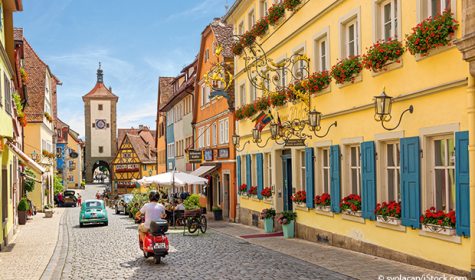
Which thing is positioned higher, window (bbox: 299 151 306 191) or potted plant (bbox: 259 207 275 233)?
window (bbox: 299 151 306 191)

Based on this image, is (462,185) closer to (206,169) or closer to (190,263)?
(190,263)

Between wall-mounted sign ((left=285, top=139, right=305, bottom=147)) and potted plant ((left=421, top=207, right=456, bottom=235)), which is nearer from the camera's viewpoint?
potted plant ((left=421, top=207, right=456, bottom=235))

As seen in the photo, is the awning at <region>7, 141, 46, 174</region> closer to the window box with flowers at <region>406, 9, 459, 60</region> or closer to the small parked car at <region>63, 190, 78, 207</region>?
the window box with flowers at <region>406, 9, 459, 60</region>

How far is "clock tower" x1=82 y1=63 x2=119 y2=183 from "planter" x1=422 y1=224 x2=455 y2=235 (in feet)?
305

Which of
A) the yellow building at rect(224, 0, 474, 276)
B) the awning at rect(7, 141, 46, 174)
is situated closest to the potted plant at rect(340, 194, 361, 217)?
the yellow building at rect(224, 0, 474, 276)

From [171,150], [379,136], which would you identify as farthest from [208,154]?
[379,136]

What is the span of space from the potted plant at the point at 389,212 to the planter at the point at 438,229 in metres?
0.86

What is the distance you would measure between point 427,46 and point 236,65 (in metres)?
14.4

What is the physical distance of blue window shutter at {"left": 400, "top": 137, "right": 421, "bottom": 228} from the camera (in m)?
9.47

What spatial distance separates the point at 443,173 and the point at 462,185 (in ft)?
2.81

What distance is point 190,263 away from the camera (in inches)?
440

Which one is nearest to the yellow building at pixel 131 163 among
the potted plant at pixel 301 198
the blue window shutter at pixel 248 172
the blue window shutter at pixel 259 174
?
the blue window shutter at pixel 248 172

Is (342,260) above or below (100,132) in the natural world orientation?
below

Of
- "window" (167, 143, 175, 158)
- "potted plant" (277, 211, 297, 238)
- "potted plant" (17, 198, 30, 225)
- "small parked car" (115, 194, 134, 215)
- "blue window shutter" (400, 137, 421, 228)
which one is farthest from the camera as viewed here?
"window" (167, 143, 175, 158)
